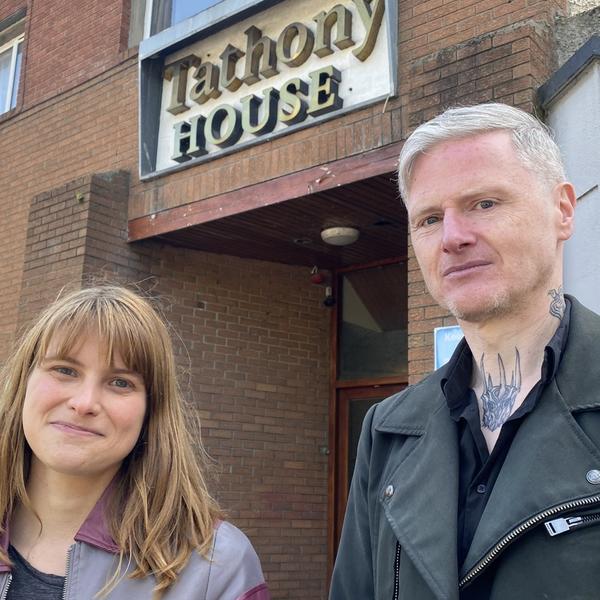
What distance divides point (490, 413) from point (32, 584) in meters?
1.20

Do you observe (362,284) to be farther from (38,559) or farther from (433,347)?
(38,559)

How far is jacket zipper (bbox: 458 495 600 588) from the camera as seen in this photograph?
133cm

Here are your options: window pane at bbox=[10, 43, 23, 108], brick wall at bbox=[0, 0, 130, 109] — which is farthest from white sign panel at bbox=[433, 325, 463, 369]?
window pane at bbox=[10, 43, 23, 108]

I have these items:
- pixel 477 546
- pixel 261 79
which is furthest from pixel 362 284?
pixel 477 546

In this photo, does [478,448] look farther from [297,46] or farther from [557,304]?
[297,46]

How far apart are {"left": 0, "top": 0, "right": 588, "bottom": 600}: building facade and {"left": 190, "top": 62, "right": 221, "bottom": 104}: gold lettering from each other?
16mm

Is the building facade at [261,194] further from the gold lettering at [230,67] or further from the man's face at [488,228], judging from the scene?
the man's face at [488,228]

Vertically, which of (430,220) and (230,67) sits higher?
(230,67)

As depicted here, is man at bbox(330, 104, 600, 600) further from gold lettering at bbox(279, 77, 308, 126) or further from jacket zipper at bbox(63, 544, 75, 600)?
gold lettering at bbox(279, 77, 308, 126)

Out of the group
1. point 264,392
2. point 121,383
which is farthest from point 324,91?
point 121,383

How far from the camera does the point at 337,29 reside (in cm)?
500

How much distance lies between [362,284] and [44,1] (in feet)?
14.5

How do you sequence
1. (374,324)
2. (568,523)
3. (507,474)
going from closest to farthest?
(568,523) → (507,474) → (374,324)

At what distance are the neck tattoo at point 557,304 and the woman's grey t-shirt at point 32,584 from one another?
52.9 inches
